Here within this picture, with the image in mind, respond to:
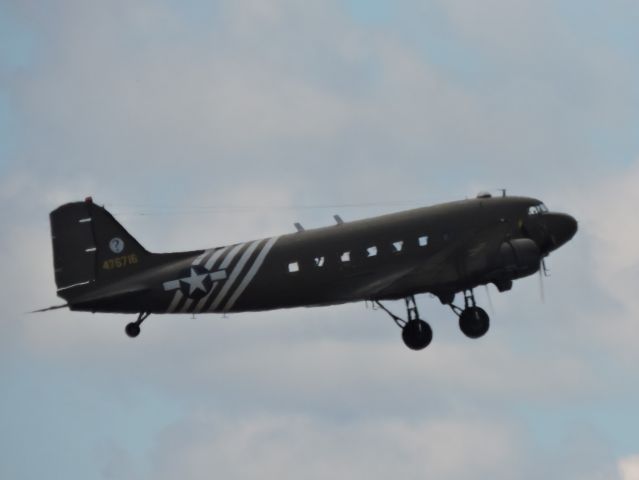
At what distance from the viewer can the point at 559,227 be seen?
5675cm

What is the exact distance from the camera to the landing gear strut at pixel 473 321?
55.0 meters

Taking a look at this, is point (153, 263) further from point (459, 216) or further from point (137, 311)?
point (459, 216)

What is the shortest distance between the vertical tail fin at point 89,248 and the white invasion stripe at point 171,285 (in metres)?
1.54

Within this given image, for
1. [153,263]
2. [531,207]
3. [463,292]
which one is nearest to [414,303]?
[463,292]

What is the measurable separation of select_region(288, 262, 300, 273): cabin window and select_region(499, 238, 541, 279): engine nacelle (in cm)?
685

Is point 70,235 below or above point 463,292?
above

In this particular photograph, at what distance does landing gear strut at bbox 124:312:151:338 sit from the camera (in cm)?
5478

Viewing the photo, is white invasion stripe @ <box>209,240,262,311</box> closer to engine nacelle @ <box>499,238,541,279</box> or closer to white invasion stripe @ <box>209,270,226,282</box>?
white invasion stripe @ <box>209,270,226,282</box>

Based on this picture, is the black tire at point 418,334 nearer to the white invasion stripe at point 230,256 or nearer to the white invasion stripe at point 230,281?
the white invasion stripe at point 230,281

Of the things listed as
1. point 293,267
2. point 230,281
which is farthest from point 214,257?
point 293,267

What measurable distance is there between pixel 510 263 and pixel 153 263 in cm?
1226

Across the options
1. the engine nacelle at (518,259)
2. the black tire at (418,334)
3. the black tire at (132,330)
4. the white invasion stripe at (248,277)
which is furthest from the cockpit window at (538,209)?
the black tire at (132,330)

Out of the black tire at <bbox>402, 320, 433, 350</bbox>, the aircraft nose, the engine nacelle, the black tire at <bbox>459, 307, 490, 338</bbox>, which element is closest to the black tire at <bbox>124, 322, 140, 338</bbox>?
the black tire at <bbox>402, 320, 433, 350</bbox>

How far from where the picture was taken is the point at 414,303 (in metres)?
55.9
